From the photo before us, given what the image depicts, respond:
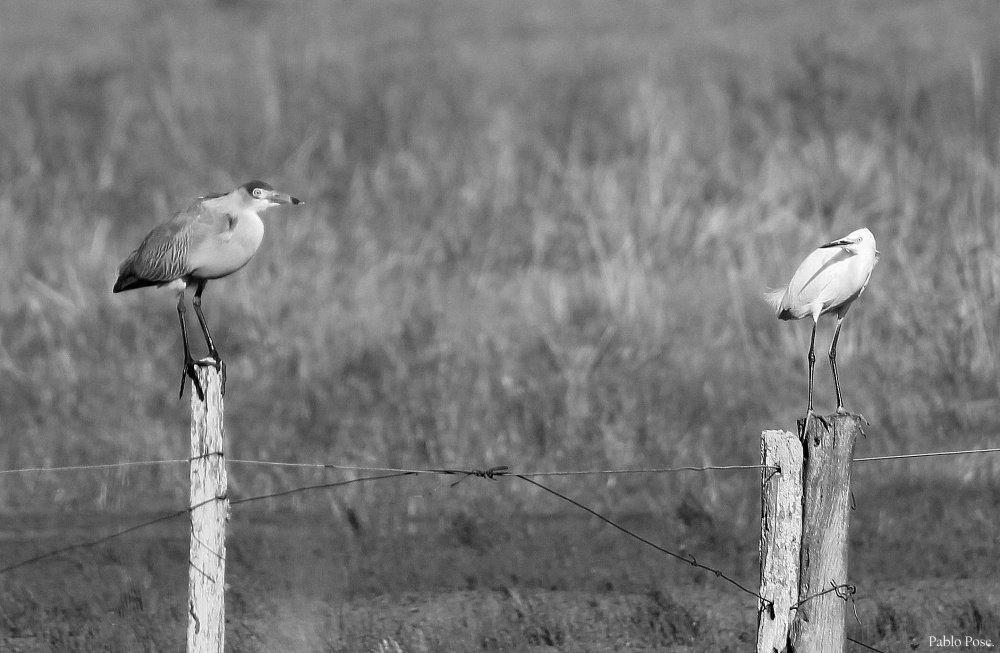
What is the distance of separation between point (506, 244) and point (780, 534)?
27.1 feet

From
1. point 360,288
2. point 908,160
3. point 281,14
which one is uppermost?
point 281,14

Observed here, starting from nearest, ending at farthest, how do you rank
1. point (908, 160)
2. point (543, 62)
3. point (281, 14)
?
point (908, 160)
point (543, 62)
point (281, 14)

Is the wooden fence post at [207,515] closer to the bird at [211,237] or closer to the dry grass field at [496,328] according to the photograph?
the bird at [211,237]

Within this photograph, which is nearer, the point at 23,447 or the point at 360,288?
the point at 23,447

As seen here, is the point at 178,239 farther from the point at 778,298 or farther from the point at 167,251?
the point at 778,298

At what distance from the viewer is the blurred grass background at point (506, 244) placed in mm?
8664

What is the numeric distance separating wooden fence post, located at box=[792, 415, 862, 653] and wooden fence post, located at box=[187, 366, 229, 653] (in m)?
1.81

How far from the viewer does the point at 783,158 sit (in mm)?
12883

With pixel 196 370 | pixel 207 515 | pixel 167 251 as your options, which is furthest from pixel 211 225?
pixel 207 515

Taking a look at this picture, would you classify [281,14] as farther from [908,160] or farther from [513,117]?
[908,160]

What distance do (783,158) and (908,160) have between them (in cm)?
118

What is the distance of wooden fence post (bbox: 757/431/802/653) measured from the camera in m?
3.86

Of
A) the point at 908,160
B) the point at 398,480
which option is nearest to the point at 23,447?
the point at 398,480

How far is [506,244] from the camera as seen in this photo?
12.0 m
